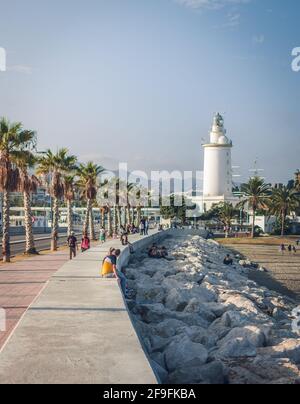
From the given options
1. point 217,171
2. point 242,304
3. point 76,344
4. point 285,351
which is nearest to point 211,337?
point 285,351

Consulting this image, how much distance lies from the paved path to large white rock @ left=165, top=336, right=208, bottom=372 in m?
15.2

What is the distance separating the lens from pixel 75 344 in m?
8.22

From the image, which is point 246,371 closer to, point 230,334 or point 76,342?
point 230,334

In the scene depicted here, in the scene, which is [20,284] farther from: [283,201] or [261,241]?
[283,201]

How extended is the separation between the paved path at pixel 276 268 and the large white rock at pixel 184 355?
15.2 meters

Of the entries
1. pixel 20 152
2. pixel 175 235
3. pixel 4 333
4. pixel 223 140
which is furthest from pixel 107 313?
pixel 223 140

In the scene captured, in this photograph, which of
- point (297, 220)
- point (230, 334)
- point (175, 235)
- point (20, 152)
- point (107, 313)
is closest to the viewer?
point (107, 313)

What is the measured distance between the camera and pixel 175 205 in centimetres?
8831

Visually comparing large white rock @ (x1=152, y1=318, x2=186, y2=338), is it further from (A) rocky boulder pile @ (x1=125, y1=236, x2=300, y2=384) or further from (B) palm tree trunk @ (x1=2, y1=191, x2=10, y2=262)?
(B) palm tree trunk @ (x1=2, y1=191, x2=10, y2=262)

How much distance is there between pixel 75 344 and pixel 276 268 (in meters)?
33.1

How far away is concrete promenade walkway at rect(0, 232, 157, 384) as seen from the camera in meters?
6.83

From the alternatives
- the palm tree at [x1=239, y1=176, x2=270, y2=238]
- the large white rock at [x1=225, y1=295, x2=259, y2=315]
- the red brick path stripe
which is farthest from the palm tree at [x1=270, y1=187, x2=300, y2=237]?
the large white rock at [x1=225, y1=295, x2=259, y2=315]

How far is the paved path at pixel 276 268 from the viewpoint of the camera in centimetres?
2894
